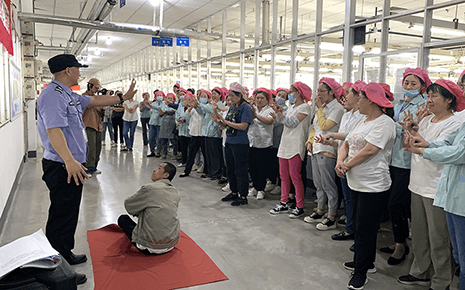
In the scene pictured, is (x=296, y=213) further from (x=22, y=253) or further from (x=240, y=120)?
(x=22, y=253)

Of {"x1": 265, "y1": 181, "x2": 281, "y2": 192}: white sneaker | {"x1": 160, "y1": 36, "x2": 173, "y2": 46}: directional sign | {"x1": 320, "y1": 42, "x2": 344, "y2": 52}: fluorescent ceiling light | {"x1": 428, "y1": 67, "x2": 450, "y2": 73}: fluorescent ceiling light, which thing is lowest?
{"x1": 265, "y1": 181, "x2": 281, "y2": 192}: white sneaker

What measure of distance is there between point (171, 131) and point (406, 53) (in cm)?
509

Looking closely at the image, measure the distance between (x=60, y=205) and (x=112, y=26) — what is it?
7321mm

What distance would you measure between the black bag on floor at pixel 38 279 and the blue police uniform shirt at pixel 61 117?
167cm

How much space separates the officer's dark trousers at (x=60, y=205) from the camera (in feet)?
8.50

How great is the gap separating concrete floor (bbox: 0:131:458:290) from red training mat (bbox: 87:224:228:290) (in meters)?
0.08

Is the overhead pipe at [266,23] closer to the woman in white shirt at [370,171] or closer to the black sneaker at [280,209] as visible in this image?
the black sneaker at [280,209]

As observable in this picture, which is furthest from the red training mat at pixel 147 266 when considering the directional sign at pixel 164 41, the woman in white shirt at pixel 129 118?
the directional sign at pixel 164 41

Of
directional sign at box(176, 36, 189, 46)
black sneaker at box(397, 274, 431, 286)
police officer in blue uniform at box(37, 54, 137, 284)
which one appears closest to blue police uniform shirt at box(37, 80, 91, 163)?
police officer in blue uniform at box(37, 54, 137, 284)

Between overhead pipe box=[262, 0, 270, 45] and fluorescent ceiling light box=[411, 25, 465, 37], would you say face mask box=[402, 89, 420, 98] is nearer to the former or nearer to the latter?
fluorescent ceiling light box=[411, 25, 465, 37]

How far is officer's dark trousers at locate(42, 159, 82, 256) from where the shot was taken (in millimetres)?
2590

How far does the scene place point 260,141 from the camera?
4.88 meters

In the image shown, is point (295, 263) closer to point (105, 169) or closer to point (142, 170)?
point (142, 170)

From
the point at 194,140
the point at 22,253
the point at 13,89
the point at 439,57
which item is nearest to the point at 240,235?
the point at 22,253
